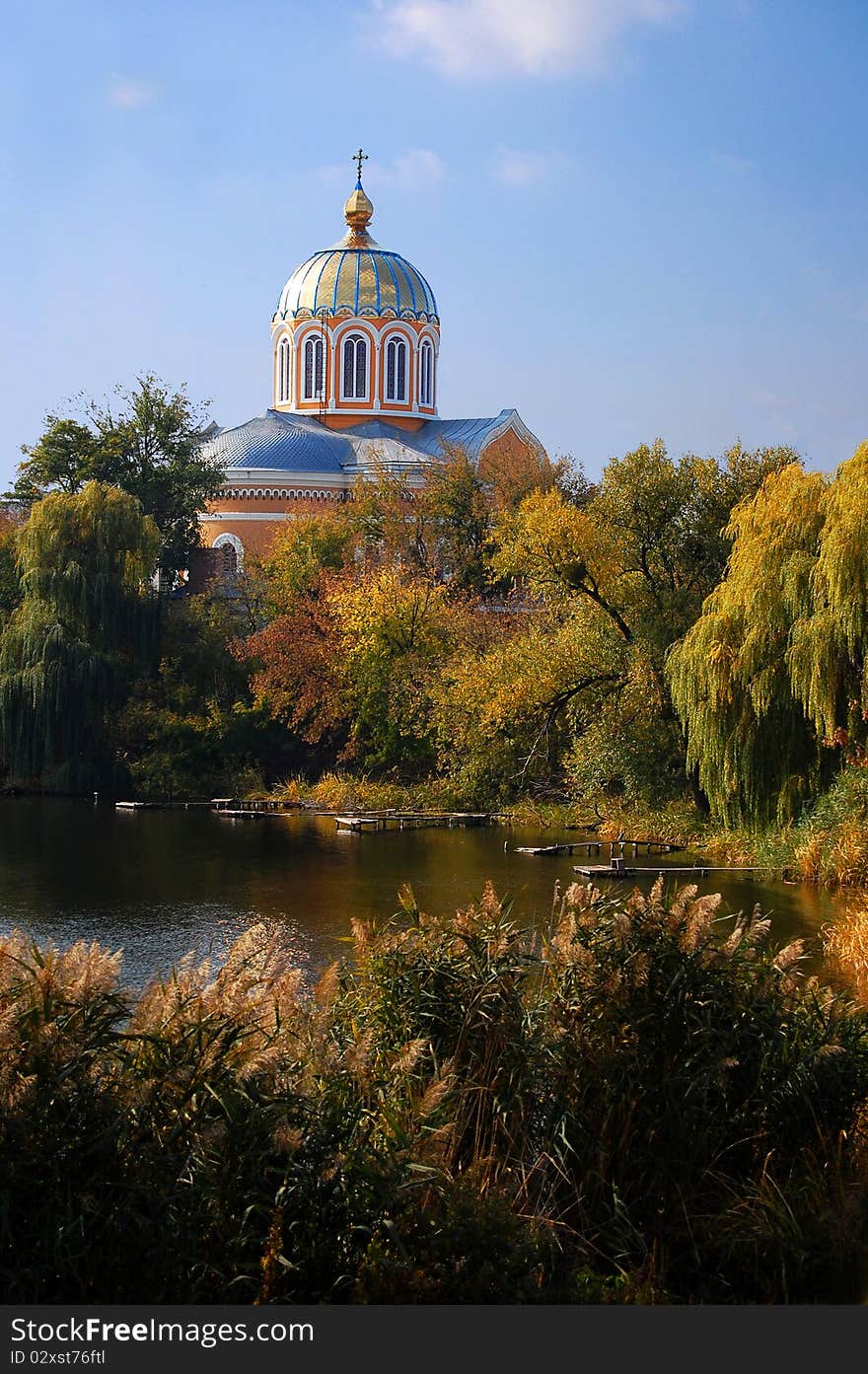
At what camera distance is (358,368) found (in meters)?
40.9

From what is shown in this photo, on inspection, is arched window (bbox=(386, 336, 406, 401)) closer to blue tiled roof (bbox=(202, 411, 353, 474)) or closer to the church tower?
the church tower

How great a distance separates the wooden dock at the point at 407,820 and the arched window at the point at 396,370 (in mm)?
21199

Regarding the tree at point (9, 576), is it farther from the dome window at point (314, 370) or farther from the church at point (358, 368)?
the dome window at point (314, 370)

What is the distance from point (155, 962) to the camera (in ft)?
38.7

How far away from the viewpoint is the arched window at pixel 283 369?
4141 centimetres

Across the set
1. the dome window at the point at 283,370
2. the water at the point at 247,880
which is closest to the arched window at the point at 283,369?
the dome window at the point at 283,370

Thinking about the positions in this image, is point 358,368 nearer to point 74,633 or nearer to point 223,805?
point 74,633

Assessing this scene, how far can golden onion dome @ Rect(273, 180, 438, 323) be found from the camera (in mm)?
40250

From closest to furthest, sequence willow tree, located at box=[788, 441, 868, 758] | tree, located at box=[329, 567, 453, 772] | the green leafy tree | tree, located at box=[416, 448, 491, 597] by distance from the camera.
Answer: willow tree, located at box=[788, 441, 868, 758], tree, located at box=[329, 567, 453, 772], the green leafy tree, tree, located at box=[416, 448, 491, 597]

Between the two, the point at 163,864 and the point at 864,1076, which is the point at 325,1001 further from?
the point at 163,864

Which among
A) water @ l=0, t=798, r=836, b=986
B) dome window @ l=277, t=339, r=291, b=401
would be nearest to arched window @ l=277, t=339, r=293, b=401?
dome window @ l=277, t=339, r=291, b=401

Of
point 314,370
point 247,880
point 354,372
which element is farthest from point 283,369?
point 247,880

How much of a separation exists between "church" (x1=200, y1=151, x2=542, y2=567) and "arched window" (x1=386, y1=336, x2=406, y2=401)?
0.09 feet
